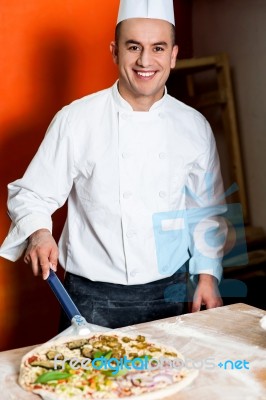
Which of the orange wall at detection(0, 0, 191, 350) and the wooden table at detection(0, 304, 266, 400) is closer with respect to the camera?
the wooden table at detection(0, 304, 266, 400)

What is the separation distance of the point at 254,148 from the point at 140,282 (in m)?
2.02

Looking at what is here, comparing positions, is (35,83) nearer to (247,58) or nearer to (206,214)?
(206,214)

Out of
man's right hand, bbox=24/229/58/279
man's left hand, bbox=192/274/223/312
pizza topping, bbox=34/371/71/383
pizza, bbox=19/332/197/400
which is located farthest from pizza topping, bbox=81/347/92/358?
man's left hand, bbox=192/274/223/312

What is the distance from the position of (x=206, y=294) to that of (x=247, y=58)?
2.10 m

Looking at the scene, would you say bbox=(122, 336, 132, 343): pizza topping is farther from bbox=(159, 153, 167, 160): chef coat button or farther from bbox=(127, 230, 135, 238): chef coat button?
bbox=(159, 153, 167, 160): chef coat button

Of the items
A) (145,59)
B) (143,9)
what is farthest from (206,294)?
(143,9)

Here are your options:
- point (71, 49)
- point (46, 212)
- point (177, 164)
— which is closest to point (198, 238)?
point (177, 164)

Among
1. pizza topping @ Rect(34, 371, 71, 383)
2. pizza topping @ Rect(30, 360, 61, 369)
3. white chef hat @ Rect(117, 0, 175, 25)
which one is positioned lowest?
pizza topping @ Rect(34, 371, 71, 383)

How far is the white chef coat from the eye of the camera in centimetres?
221

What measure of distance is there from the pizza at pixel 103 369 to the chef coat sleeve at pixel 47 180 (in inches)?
23.6

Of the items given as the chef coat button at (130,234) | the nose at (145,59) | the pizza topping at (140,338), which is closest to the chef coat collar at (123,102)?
the nose at (145,59)

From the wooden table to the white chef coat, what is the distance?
0.39 m

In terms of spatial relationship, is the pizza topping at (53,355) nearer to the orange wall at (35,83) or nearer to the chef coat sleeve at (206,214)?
the chef coat sleeve at (206,214)

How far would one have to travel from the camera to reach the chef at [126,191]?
7.27 feet
